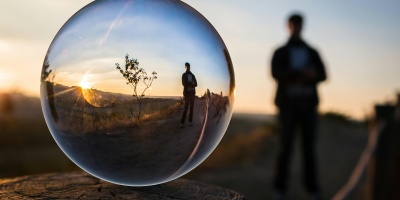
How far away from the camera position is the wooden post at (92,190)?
8.91 ft

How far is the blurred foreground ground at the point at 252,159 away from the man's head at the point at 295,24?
4.19 metres

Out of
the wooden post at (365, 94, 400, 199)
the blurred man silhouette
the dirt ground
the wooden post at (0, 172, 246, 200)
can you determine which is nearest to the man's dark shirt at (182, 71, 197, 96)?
the wooden post at (0, 172, 246, 200)

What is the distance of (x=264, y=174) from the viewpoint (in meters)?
11.1

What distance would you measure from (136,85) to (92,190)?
1.01 metres

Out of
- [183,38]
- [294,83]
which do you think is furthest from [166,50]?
[294,83]

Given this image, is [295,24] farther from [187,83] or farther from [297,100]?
[187,83]

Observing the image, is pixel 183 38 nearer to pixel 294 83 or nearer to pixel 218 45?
pixel 218 45

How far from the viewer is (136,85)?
89.2 inches

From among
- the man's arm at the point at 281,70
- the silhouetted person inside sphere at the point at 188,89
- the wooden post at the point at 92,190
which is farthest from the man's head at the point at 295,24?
the silhouetted person inside sphere at the point at 188,89

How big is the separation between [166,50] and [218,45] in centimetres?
45

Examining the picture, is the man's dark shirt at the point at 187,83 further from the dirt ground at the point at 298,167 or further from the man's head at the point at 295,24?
the dirt ground at the point at 298,167

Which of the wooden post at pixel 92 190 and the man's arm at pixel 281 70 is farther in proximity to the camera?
the man's arm at pixel 281 70

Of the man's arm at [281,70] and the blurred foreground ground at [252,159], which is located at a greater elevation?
the man's arm at [281,70]

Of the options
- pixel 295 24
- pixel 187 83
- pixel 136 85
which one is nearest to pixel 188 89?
pixel 187 83
